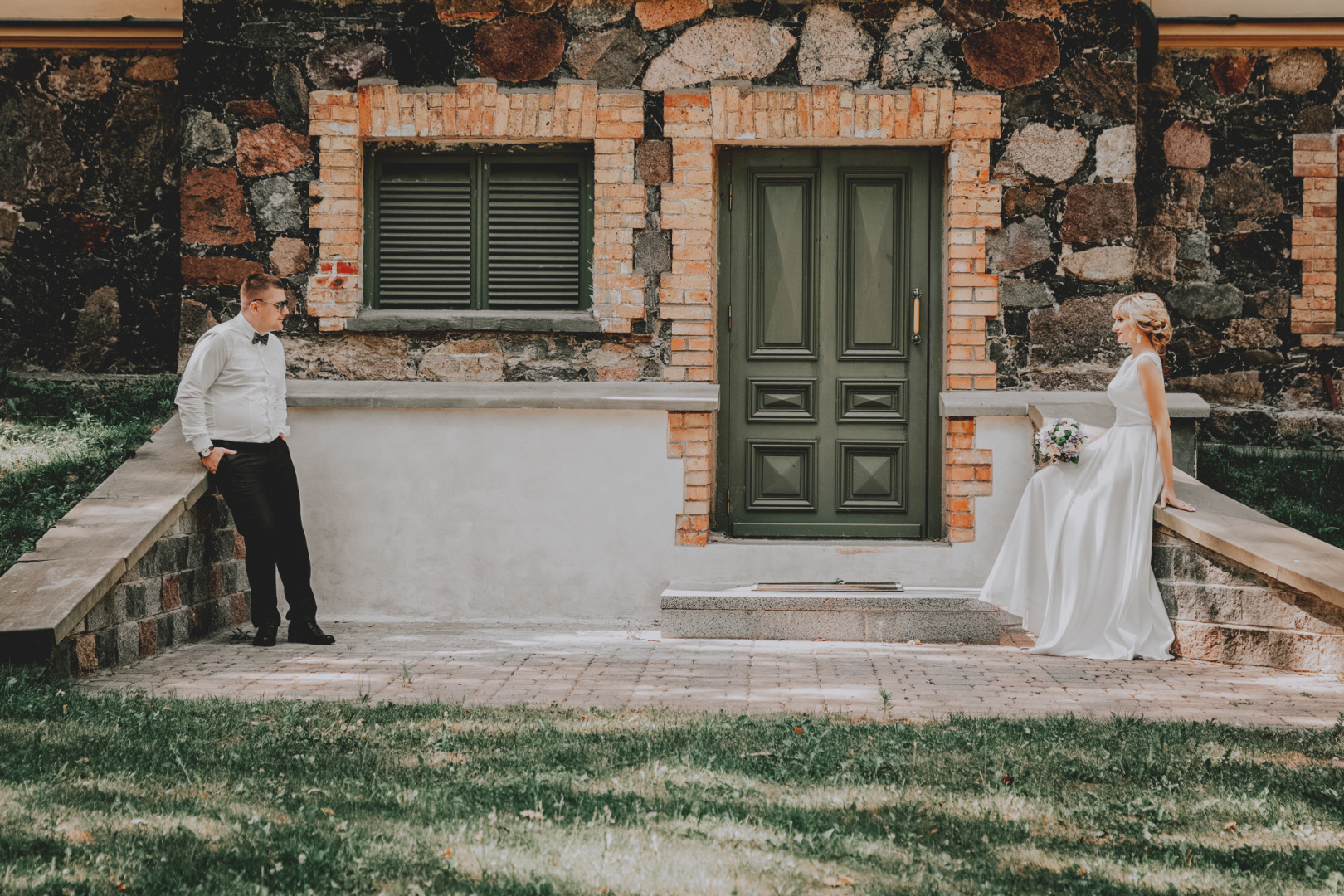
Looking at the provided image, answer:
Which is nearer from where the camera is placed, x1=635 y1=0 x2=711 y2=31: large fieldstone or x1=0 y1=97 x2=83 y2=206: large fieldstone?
x1=635 y1=0 x2=711 y2=31: large fieldstone

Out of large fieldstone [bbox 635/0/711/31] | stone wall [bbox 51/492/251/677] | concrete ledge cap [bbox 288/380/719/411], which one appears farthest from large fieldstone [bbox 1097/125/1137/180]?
stone wall [bbox 51/492/251/677]

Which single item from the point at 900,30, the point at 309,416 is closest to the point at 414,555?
the point at 309,416

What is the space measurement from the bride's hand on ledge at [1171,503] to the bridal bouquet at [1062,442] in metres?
0.51

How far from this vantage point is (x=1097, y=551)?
640 centimetres

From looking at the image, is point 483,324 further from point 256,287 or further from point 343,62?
point 343,62

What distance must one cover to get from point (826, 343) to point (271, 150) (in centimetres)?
401

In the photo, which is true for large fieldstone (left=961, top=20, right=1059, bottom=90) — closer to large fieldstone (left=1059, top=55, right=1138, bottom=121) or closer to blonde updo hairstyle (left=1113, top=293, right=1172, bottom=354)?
large fieldstone (left=1059, top=55, right=1138, bottom=121)

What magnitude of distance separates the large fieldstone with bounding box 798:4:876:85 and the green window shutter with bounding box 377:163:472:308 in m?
2.44

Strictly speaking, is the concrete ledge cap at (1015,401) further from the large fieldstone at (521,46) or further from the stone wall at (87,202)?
the stone wall at (87,202)

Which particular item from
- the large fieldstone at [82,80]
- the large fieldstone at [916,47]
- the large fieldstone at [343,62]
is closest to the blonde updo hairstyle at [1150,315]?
the large fieldstone at [916,47]

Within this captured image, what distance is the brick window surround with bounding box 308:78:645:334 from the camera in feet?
24.9

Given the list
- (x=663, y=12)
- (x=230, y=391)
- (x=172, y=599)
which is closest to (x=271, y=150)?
(x=230, y=391)

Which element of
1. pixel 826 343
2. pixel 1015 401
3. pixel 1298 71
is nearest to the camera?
pixel 1015 401

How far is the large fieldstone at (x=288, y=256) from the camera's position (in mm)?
7754
